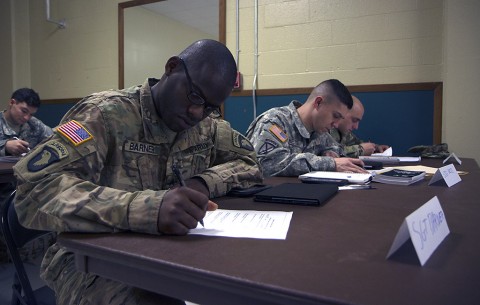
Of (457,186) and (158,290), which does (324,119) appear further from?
(158,290)

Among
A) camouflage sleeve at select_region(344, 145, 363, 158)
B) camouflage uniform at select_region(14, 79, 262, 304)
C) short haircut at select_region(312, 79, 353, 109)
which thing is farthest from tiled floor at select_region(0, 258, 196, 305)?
camouflage sleeve at select_region(344, 145, 363, 158)

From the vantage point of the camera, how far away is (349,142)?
300cm

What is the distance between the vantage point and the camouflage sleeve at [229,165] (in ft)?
3.74

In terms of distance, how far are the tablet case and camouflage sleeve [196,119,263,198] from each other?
12 centimetres

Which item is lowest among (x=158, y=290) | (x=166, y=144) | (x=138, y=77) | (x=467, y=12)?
(x=158, y=290)

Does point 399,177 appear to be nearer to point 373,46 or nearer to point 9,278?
point 373,46

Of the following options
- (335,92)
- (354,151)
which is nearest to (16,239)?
(335,92)

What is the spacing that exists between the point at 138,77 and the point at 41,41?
1342 mm

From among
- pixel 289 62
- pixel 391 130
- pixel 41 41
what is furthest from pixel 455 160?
pixel 41 41

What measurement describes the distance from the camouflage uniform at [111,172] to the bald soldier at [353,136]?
1.52 metres

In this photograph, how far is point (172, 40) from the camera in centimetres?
405

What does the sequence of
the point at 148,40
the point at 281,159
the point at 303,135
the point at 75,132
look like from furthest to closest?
the point at 148,40 < the point at 303,135 < the point at 281,159 < the point at 75,132

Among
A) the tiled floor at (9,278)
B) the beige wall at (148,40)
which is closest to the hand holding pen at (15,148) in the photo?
the tiled floor at (9,278)

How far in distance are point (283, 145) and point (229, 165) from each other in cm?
57
